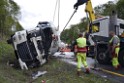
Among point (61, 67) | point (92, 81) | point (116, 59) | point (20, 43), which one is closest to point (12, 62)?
point (20, 43)

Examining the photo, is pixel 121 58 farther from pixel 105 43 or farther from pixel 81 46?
pixel 81 46

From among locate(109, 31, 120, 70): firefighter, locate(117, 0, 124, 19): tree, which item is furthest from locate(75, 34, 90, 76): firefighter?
locate(117, 0, 124, 19): tree

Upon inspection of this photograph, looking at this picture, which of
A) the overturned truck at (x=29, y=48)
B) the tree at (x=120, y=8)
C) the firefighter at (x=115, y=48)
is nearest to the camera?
the firefighter at (x=115, y=48)

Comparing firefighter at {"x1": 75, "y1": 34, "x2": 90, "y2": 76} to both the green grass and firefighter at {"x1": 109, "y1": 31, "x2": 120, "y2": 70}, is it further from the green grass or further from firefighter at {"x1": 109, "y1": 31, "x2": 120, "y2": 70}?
firefighter at {"x1": 109, "y1": 31, "x2": 120, "y2": 70}

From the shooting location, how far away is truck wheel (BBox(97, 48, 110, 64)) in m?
15.4

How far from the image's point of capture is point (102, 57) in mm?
15711

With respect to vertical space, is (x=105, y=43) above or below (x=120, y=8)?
below

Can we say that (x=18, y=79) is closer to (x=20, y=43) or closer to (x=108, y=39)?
(x=20, y=43)

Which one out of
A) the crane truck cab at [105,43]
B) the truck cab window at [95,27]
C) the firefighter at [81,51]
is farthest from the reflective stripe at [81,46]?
the truck cab window at [95,27]

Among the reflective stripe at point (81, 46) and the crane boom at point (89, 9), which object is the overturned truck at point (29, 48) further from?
the crane boom at point (89, 9)

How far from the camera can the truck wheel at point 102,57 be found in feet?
50.6

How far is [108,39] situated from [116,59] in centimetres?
188

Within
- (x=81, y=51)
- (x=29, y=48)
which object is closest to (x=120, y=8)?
(x=29, y=48)

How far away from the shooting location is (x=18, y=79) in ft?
38.0
